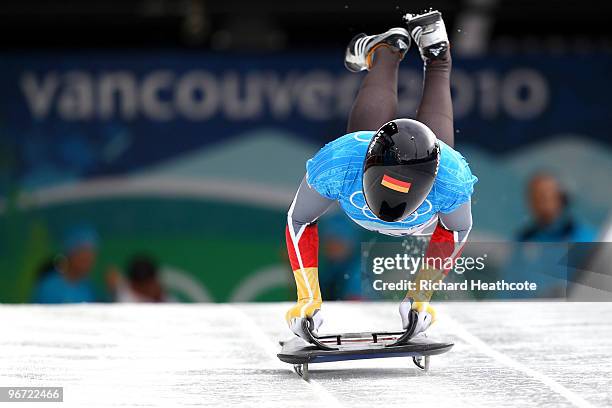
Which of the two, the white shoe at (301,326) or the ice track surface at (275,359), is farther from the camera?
the white shoe at (301,326)

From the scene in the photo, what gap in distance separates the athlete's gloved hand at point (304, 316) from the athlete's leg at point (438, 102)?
43.4 inches

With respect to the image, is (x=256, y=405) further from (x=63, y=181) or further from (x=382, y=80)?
(x=63, y=181)

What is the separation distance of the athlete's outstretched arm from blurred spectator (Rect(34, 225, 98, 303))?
5.42 m

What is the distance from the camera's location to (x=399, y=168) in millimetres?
4973

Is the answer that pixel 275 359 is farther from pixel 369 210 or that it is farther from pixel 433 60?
pixel 433 60

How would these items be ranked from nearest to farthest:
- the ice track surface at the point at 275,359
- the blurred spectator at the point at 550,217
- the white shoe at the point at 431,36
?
the ice track surface at the point at 275,359, the white shoe at the point at 431,36, the blurred spectator at the point at 550,217

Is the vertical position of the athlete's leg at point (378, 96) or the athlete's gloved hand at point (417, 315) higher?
the athlete's leg at point (378, 96)

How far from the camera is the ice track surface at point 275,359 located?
15.5ft

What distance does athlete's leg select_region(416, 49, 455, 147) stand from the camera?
6051 millimetres

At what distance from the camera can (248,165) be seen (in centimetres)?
1105

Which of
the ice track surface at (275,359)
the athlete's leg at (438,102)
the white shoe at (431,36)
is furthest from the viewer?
the white shoe at (431,36)

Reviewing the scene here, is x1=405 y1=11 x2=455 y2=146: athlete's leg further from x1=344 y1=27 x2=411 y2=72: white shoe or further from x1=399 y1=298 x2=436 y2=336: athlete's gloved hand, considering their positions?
x1=399 y1=298 x2=436 y2=336: athlete's gloved hand
